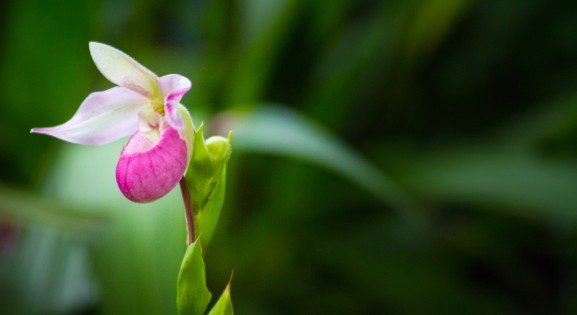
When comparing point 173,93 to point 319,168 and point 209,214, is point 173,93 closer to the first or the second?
point 209,214

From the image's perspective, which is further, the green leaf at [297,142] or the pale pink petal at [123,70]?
the green leaf at [297,142]

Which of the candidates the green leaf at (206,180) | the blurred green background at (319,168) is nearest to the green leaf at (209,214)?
the green leaf at (206,180)

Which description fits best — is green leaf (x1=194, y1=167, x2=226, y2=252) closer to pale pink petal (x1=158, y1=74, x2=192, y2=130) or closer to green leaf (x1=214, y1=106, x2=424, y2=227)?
pale pink petal (x1=158, y1=74, x2=192, y2=130)

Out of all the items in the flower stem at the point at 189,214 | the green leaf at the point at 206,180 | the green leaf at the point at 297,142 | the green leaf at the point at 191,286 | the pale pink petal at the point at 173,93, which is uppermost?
the green leaf at the point at 297,142

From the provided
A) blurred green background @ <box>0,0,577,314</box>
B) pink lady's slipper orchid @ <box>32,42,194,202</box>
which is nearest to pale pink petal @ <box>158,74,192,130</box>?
pink lady's slipper orchid @ <box>32,42,194,202</box>

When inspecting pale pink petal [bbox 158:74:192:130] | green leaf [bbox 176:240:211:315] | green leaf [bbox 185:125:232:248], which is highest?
pale pink petal [bbox 158:74:192:130]

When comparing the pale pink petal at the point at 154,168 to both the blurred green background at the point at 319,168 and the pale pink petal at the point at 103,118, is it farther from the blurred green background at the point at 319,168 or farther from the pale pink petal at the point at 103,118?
the blurred green background at the point at 319,168

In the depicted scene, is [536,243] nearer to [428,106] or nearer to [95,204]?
[428,106]

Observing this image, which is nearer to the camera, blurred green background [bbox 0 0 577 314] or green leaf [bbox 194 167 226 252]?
green leaf [bbox 194 167 226 252]

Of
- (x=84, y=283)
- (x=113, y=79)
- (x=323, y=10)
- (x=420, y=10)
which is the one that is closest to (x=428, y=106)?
(x=420, y=10)
